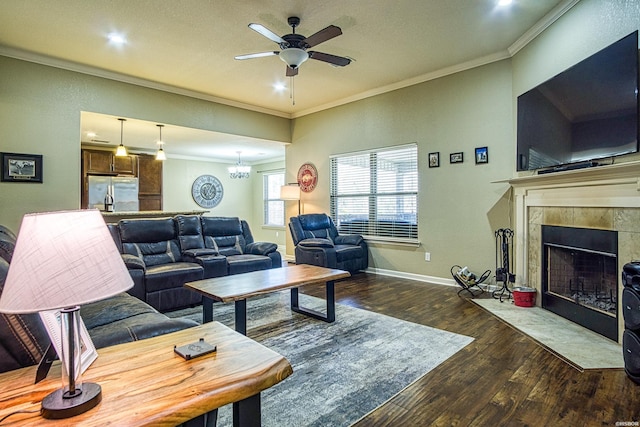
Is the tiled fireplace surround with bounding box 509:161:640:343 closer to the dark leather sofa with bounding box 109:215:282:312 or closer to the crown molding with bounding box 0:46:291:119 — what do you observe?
the dark leather sofa with bounding box 109:215:282:312

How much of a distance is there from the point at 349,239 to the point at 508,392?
3783mm

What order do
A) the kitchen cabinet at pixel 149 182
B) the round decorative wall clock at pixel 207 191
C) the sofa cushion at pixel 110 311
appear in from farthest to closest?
the round decorative wall clock at pixel 207 191 → the kitchen cabinet at pixel 149 182 → the sofa cushion at pixel 110 311

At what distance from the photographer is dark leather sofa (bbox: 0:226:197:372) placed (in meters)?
1.07

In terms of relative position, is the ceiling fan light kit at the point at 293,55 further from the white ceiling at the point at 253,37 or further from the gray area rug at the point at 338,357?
the gray area rug at the point at 338,357

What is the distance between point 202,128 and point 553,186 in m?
5.04

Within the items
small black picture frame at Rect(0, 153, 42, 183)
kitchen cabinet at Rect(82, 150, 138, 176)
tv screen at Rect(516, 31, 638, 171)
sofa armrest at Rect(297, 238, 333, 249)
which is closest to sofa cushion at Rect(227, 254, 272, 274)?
sofa armrest at Rect(297, 238, 333, 249)

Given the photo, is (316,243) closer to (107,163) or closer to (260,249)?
(260,249)

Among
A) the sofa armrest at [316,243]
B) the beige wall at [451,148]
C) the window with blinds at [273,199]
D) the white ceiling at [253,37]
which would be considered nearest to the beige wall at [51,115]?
the white ceiling at [253,37]

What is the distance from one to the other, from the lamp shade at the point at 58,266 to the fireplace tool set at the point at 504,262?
13.7ft

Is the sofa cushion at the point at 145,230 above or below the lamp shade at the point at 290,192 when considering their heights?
below

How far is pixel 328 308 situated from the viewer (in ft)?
10.9

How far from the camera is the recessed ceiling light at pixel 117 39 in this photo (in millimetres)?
3756

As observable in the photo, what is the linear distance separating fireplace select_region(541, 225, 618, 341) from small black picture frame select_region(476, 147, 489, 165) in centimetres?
125

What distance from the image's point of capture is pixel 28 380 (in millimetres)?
983
